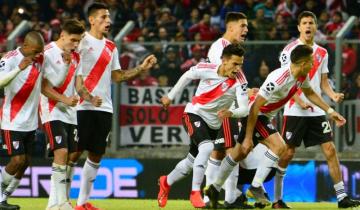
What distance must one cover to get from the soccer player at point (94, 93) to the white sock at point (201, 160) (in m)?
1.07

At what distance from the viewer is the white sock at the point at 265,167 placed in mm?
11854

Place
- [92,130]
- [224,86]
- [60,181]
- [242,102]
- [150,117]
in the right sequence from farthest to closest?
[150,117] → [224,86] → [92,130] → [242,102] → [60,181]

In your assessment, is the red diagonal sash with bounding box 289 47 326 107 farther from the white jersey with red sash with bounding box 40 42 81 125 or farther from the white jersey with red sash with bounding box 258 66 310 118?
the white jersey with red sash with bounding box 40 42 81 125

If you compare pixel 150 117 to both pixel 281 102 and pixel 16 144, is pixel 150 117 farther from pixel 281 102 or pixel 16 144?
pixel 16 144

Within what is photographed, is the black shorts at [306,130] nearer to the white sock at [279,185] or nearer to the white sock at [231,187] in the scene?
the white sock at [279,185]

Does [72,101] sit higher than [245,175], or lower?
higher

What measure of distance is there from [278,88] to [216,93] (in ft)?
2.38

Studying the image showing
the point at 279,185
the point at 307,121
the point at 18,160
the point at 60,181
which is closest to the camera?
the point at 60,181

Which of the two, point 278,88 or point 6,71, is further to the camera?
point 278,88

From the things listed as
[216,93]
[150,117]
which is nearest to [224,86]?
[216,93]

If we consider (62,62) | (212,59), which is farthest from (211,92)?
(62,62)

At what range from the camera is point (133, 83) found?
16.3 metres

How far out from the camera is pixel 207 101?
11.8m

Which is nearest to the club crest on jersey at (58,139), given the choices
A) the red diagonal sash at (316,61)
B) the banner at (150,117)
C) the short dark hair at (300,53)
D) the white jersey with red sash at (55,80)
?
the white jersey with red sash at (55,80)
